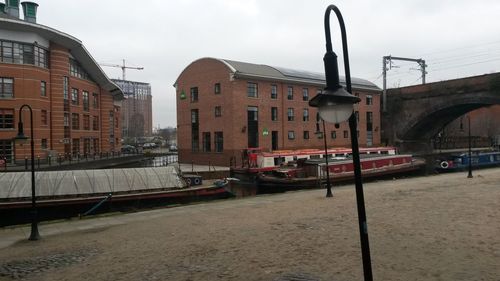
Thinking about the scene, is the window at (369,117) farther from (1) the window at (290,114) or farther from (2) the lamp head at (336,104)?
(2) the lamp head at (336,104)

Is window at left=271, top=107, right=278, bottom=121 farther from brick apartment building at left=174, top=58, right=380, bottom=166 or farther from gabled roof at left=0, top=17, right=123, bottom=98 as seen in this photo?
gabled roof at left=0, top=17, right=123, bottom=98

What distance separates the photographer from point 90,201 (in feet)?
75.2

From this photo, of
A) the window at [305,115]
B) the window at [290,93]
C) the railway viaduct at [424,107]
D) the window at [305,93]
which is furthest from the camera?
the railway viaduct at [424,107]

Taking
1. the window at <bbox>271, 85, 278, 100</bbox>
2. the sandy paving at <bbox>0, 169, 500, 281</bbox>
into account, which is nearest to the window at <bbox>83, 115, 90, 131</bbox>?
the window at <bbox>271, 85, 278, 100</bbox>

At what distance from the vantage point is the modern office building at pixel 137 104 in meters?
148

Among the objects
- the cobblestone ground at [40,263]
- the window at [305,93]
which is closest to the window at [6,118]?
the window at [305,93]

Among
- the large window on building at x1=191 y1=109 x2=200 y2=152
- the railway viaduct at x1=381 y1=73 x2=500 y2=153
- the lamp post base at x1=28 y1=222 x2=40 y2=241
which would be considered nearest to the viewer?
the lamp post base at x1=28 y1=222 x2=40 y2=241

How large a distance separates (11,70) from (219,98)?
19.4m

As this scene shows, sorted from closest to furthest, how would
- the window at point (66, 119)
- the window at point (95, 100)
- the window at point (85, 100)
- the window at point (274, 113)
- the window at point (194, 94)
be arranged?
the window at point (66, 119) < the window at point (274, 113) < the window at point (194, 94) < the window at point (85, 100) < the window at point (95, 100)

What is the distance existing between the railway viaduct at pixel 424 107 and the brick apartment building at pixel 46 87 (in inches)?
1562

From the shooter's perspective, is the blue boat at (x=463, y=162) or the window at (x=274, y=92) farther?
the window at (x=274, y=92)

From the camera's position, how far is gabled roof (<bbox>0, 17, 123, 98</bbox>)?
38.9 meters

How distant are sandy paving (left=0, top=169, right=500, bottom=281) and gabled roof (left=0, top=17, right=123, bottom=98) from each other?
95.6 feet

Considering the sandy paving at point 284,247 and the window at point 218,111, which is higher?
the window at point 218,111
